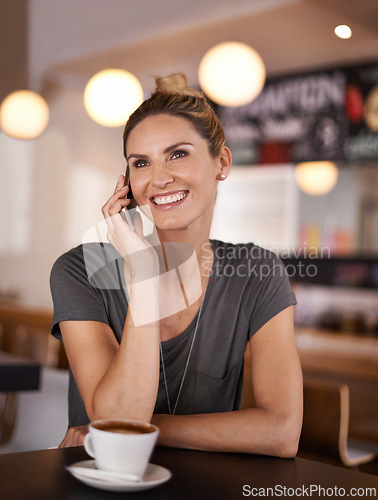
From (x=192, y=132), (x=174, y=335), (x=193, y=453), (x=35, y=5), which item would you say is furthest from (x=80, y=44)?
(x=193, y=453)

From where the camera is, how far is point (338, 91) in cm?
359

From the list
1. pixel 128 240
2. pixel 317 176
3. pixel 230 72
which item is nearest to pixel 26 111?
pixel 128 240

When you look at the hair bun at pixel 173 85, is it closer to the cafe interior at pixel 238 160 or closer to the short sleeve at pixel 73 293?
the cafe interior at pixel 238 160

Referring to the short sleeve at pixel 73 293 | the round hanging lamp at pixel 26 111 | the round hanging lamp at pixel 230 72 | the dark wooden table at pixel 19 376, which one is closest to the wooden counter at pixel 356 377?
the round hanging lamp at pixel 230 72

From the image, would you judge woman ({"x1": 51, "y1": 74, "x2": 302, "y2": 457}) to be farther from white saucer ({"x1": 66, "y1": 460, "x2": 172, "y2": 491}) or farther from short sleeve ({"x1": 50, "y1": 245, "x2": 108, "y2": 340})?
white saucer ({"x1": 66, "y1": 460, "x2": 172, "y2": 491})

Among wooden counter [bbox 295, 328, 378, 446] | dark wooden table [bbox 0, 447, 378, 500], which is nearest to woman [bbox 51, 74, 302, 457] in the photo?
dark wooden table [bbox 0, 447, 378, 500]

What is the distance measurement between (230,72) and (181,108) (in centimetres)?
168

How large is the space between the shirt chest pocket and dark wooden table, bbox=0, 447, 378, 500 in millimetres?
301

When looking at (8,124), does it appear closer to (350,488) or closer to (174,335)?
(174,335)

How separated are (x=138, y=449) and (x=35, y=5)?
1291 millimetres

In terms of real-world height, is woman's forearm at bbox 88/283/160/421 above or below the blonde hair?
below

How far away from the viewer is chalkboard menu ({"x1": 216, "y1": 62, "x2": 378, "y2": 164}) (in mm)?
3521

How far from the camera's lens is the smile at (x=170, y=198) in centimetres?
101

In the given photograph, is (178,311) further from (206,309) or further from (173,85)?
(173,85)
